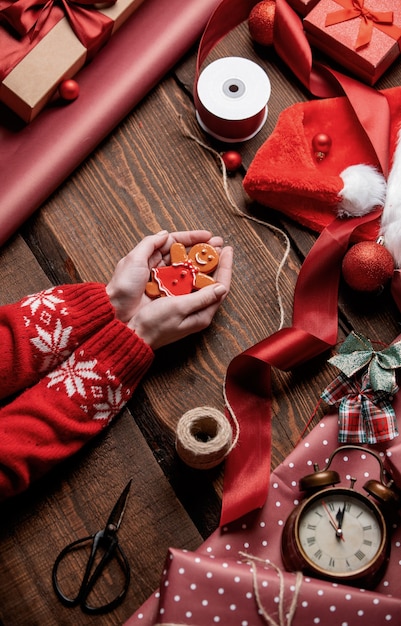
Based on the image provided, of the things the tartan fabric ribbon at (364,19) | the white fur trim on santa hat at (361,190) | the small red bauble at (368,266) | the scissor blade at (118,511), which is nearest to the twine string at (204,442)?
the scissor blade at (118,511)

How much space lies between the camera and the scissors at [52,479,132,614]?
3.30ft

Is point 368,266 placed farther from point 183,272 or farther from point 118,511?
point 118,511

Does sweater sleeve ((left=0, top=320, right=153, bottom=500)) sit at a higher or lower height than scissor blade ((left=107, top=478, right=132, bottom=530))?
higher

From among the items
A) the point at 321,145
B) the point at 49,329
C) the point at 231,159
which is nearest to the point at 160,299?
the point at 49,329

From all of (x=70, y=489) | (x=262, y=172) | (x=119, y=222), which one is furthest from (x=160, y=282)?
(x=70, y=489)

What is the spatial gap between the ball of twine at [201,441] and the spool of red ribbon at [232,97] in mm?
495

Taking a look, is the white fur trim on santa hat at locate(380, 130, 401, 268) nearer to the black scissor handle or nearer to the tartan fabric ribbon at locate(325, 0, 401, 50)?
the tartan fabric ribbon at locate(325, 0, 401, 50)

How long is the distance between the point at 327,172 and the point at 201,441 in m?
0.52

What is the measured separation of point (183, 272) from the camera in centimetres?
115

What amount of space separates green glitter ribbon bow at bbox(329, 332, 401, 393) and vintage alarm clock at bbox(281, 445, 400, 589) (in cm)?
12

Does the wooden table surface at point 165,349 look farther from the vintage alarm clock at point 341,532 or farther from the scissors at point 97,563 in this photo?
the vintage alarm clock at point 341,532

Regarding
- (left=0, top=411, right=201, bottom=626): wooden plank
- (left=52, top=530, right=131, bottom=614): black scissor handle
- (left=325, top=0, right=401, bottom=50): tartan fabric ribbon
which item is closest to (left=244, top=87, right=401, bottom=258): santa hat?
(left=325, top=0, right=401, bottom=50): tartan fabric ribbon

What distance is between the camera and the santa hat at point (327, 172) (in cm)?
114

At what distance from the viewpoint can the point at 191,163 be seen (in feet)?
4.02
